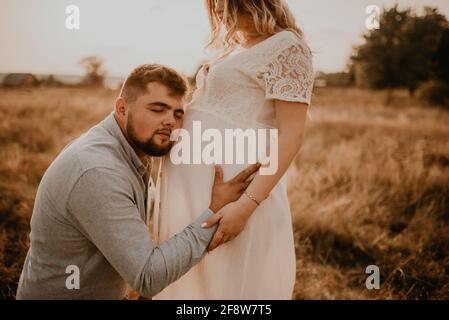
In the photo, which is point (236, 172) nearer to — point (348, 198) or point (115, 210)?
point (115, 210)

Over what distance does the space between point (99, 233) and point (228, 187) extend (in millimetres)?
487

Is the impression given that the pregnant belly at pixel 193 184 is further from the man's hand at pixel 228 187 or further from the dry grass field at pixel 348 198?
the dry grass field at pixel 348 198

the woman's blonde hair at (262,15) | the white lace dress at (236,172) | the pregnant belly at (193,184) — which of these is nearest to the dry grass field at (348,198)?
the white lace dress at (236,172)

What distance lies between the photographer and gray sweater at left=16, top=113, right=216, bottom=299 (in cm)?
146

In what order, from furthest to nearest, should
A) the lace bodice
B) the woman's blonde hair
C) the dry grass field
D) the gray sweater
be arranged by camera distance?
the dry grass field < the woman's blonde hair < the lace bodice < the gray sweater

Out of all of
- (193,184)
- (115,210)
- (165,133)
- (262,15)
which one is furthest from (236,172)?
(262,15)

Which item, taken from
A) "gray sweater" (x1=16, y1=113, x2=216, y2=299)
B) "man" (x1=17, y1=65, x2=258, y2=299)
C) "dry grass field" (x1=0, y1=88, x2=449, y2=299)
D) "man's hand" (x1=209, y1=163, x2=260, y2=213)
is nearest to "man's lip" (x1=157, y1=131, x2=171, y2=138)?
"man" (x1=17, y1=65, x2=258, y2=299)

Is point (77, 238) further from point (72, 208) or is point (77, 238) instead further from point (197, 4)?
point (197, 4)

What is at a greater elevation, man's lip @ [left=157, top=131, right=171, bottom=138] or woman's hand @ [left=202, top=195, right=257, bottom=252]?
man's lip @ [left=157, top=131, right=171, bottom=138]

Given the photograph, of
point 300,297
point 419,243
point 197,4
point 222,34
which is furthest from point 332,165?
point 222,34

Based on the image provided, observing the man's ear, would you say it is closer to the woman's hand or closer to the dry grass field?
the woman's hand

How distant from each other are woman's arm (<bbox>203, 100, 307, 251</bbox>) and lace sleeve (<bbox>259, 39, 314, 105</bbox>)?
37 millimetres

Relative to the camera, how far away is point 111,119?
1.74 meters

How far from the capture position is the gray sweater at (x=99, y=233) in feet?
4.80
